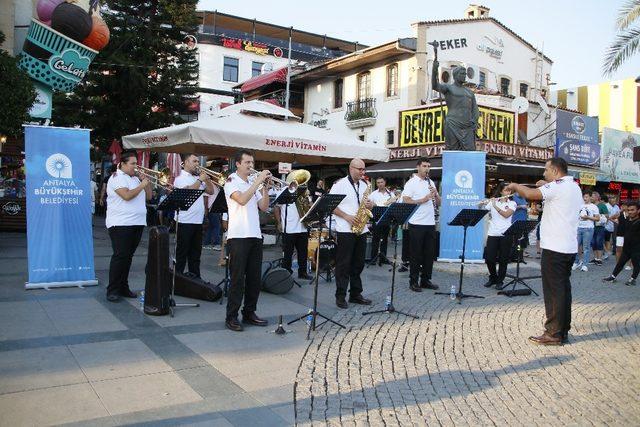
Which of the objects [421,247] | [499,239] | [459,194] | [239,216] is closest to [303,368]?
[239,216]

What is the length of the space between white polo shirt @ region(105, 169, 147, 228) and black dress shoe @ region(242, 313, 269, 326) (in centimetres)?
214

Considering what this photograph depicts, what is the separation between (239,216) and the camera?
229 inches

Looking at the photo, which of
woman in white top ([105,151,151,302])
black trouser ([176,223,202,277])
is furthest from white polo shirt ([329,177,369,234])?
woman in white top ([105,151,151,302])

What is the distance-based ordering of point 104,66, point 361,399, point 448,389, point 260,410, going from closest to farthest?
1. point 260,410
2. point 361,399
3. point 448,389
4. point 104,66

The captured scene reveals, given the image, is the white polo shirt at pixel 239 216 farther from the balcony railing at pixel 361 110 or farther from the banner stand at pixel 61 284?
the balcony railing at pixel 361 110

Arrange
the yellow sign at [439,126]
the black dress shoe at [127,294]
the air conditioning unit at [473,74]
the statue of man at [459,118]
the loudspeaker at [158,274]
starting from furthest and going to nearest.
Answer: the air conditioning unit at [473,74] < the yellow sign at [439,126] < the statue of man at [459,118] < the black dress shoe at [127,294] < the loudspeaker at [158,274]

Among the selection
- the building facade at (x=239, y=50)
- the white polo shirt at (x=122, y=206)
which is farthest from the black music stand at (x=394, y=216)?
the building facade at (x=239, y=50)

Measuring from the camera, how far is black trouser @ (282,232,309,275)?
942 centimetres

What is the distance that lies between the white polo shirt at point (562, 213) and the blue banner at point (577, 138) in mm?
20936

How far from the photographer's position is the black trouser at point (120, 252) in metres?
6.98

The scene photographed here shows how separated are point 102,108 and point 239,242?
59.9 feet

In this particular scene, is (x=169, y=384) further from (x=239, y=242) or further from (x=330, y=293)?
(x=330, y=293)

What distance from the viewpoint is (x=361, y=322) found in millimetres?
6547

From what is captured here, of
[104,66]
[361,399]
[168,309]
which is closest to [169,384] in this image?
[361,399]
